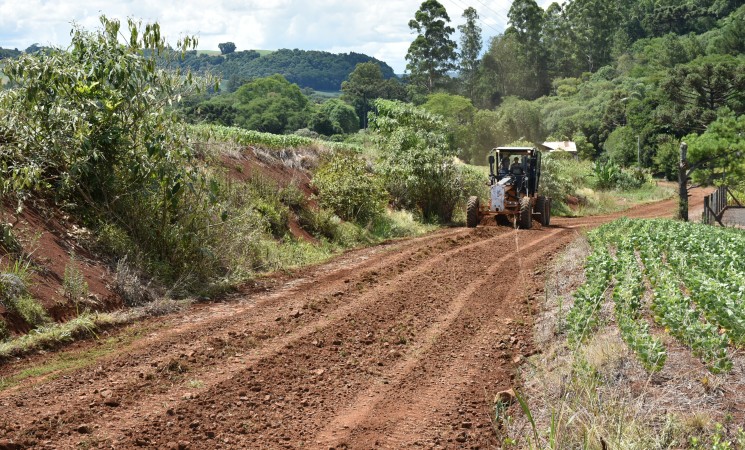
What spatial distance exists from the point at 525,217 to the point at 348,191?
560 centimetres

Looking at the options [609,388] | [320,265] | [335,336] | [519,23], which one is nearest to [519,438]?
[609,388]

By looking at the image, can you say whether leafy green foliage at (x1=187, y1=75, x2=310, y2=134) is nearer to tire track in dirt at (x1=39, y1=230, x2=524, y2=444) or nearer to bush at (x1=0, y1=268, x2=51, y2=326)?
tire track in dirt at (x1=39, y1=230, x2=524, y2=444)

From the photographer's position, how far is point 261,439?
267 inches

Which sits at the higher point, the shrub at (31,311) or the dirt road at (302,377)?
the shrub at (31,311)

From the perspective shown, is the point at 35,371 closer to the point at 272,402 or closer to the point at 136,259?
the point at 272,402

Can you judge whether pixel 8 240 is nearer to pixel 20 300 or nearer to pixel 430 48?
pixel 20 300

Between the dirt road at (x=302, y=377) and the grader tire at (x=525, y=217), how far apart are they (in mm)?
10019

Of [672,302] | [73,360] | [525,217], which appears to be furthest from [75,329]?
[525,217]

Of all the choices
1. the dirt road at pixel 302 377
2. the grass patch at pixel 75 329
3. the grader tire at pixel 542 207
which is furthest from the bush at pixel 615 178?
the grass patch at pixel 75 329

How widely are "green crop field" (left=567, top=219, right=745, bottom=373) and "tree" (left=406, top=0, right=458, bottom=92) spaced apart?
84405 mm

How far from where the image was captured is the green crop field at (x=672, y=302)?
24.8 feet

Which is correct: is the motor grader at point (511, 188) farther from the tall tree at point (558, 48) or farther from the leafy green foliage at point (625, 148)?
the tall tree at point (558, 48)

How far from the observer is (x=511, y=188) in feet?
80.9

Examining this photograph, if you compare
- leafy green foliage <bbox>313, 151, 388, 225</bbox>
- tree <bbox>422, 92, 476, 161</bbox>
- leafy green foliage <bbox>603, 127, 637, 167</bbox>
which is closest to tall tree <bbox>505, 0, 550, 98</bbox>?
tree <bbox>422, 92, 476, 161</bbox>
